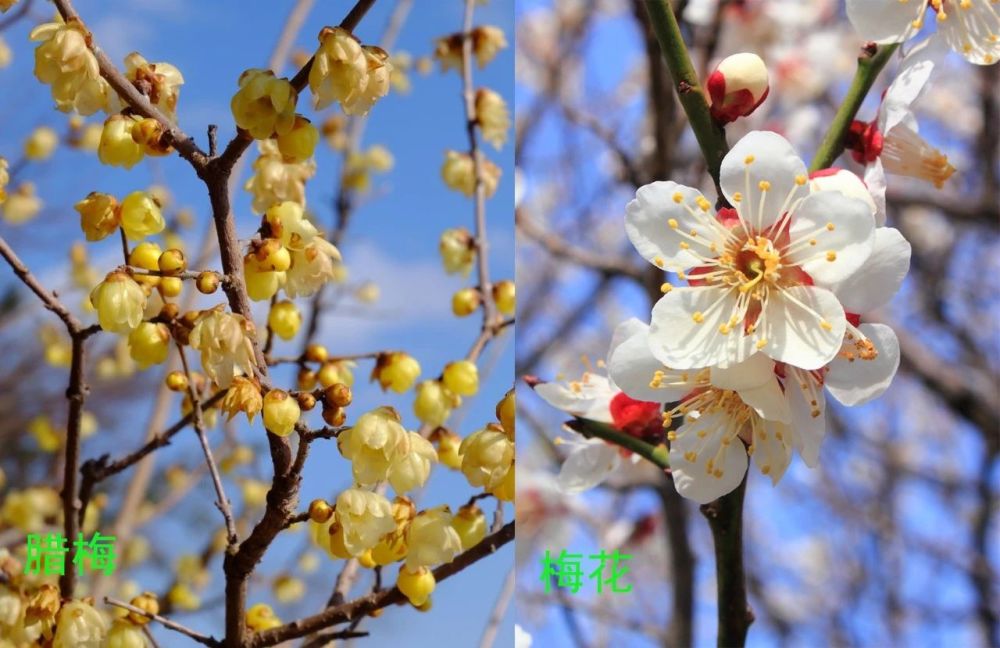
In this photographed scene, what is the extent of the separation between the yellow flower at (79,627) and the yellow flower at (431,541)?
0.20m

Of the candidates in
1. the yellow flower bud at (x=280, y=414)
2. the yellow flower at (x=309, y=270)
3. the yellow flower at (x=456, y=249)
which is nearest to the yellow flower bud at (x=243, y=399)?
the yellow flower bud at (x=280, y=414)

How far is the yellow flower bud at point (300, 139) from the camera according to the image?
0.56m

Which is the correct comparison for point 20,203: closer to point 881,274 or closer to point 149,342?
point 149,342

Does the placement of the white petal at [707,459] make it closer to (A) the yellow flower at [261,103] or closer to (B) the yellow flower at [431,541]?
(B) the yellow flower at [431,541]

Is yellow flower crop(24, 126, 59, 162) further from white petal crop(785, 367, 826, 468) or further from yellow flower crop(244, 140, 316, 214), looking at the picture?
white petal crop(785, 367, 826, 468)

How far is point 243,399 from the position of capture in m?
0.52

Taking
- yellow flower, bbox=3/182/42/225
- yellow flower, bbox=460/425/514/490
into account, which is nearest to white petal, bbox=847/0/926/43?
yellow flower, bbox=460/425/514/490

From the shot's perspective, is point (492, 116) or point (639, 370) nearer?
point (639, 370)

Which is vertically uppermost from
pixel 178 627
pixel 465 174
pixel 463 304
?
pixel 465 174

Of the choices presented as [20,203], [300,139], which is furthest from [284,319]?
[20,203]

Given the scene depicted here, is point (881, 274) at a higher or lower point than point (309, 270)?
lower

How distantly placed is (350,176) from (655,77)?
16.8 inches

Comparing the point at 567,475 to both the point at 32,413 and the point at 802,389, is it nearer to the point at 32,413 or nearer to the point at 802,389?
the point at 802,389

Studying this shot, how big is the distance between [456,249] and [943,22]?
488mm
